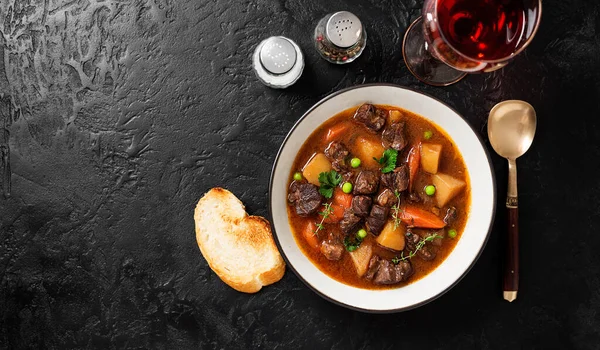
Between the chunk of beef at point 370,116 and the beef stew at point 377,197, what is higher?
the chunk of beef at point 370,116

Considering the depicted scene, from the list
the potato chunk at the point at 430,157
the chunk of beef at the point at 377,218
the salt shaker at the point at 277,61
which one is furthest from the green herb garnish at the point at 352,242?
the salt shaker at the point at 277,61

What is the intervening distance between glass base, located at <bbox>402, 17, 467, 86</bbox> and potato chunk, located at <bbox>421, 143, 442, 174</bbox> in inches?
21.3

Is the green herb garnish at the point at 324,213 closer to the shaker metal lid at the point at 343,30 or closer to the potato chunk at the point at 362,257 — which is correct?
the potato chunk at the point at 362,257

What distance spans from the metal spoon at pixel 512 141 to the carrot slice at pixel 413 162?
611mm

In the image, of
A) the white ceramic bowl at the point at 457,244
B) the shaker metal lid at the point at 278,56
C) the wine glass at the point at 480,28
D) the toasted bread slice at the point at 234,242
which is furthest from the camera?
the toasted bread slice at the point at 234,242

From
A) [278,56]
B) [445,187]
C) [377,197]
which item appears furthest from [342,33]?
[445,187]

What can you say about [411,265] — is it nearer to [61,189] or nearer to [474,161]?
[474,161]

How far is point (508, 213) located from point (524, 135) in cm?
59

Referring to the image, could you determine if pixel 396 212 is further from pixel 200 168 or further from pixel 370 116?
pixel 200 168

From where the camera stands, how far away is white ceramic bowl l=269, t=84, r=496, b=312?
364 centimetres

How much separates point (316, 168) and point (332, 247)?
1.88ft

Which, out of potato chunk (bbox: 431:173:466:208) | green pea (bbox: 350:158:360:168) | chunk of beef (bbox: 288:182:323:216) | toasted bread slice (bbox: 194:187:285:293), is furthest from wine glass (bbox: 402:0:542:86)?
toasted bread slice (bbox: 194:187:285:293)

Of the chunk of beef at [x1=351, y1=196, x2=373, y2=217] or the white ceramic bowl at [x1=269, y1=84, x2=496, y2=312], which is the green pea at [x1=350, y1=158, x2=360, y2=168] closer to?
the chunk of beef at [x1=351, y1=196, x2=373, y2=217]

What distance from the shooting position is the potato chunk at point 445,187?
147 inches
